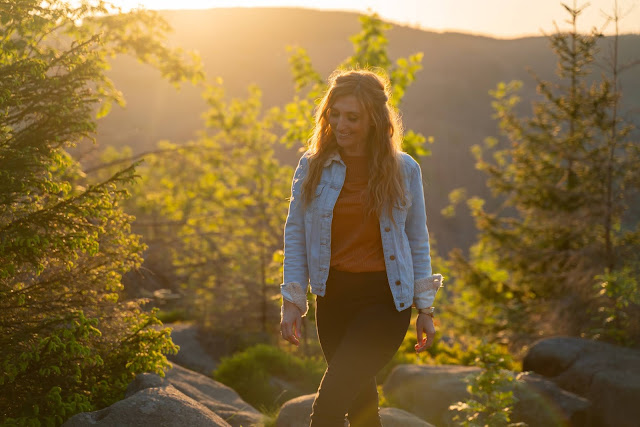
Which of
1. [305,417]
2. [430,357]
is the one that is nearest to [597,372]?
[305,417]

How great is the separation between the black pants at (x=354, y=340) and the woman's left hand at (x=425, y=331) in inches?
3.3

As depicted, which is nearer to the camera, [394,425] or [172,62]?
[394,425]

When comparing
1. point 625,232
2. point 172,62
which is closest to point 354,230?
point 172,62

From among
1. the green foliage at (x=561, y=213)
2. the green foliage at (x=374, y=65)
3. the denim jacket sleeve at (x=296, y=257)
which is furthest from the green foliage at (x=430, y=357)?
the denim jacket sleeve at (x=296, y=257)

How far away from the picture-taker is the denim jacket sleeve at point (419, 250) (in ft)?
11.1

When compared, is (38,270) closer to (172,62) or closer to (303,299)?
(303,299)

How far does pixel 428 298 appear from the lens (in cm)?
340

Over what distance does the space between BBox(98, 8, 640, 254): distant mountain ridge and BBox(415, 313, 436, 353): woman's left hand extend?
60.6m

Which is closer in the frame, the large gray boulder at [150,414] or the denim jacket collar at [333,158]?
the denim jacket collar at [333,158]

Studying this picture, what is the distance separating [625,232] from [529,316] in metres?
3.06

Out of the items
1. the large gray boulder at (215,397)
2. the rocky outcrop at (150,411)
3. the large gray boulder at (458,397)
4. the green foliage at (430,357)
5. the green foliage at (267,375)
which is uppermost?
the rocky outcrop at (150,411)

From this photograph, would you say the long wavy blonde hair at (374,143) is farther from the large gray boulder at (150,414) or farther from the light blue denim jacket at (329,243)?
the large gray boulder at (150,414)

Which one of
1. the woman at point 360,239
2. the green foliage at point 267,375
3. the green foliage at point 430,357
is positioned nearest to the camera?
the woman at point 360,239

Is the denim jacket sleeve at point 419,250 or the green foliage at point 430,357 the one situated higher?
the denim jacket sleeve at point 419,250
